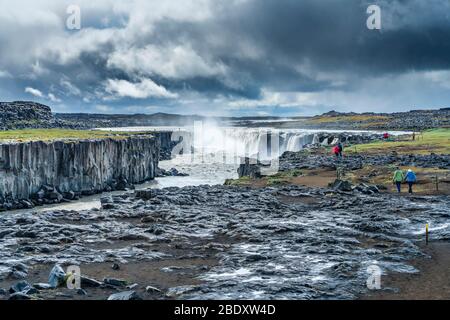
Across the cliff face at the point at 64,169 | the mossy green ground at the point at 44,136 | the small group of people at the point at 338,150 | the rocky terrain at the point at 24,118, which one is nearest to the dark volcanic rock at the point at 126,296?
the cliff face at the point at 64,169

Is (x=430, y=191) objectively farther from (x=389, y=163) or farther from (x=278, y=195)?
(x=389, y=163)

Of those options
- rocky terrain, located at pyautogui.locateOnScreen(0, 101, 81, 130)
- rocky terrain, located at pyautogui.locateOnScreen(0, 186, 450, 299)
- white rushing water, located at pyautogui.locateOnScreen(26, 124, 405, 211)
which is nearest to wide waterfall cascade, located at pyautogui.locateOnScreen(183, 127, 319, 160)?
white rushing water, located at pyautogui.locateOnScreen(26, 124, 405, 211)

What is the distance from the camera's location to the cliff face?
53316 mm

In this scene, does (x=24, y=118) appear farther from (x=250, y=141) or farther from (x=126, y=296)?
(x=126, y=296)

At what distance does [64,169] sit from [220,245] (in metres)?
38.4

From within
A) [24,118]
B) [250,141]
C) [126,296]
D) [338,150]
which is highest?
[24,118]

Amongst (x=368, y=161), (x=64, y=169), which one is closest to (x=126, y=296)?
(x=64, y=169)

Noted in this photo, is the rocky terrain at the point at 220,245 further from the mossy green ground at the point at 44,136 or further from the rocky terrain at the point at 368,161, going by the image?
the mossy green ground at the point at 44,136

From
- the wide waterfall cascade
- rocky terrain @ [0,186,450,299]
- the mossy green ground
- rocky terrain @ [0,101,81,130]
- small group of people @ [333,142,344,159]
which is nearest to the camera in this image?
rocky terrain @ [0,186,450,299]

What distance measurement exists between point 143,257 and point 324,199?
2118 cm

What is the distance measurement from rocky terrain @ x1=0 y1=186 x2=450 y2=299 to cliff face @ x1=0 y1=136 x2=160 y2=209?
599 inches

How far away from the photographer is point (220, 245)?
2828 cm

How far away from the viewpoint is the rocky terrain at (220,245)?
20.8m

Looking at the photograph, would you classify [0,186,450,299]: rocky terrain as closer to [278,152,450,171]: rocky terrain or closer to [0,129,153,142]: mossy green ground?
[278,152,450,171]: rocky terrain
